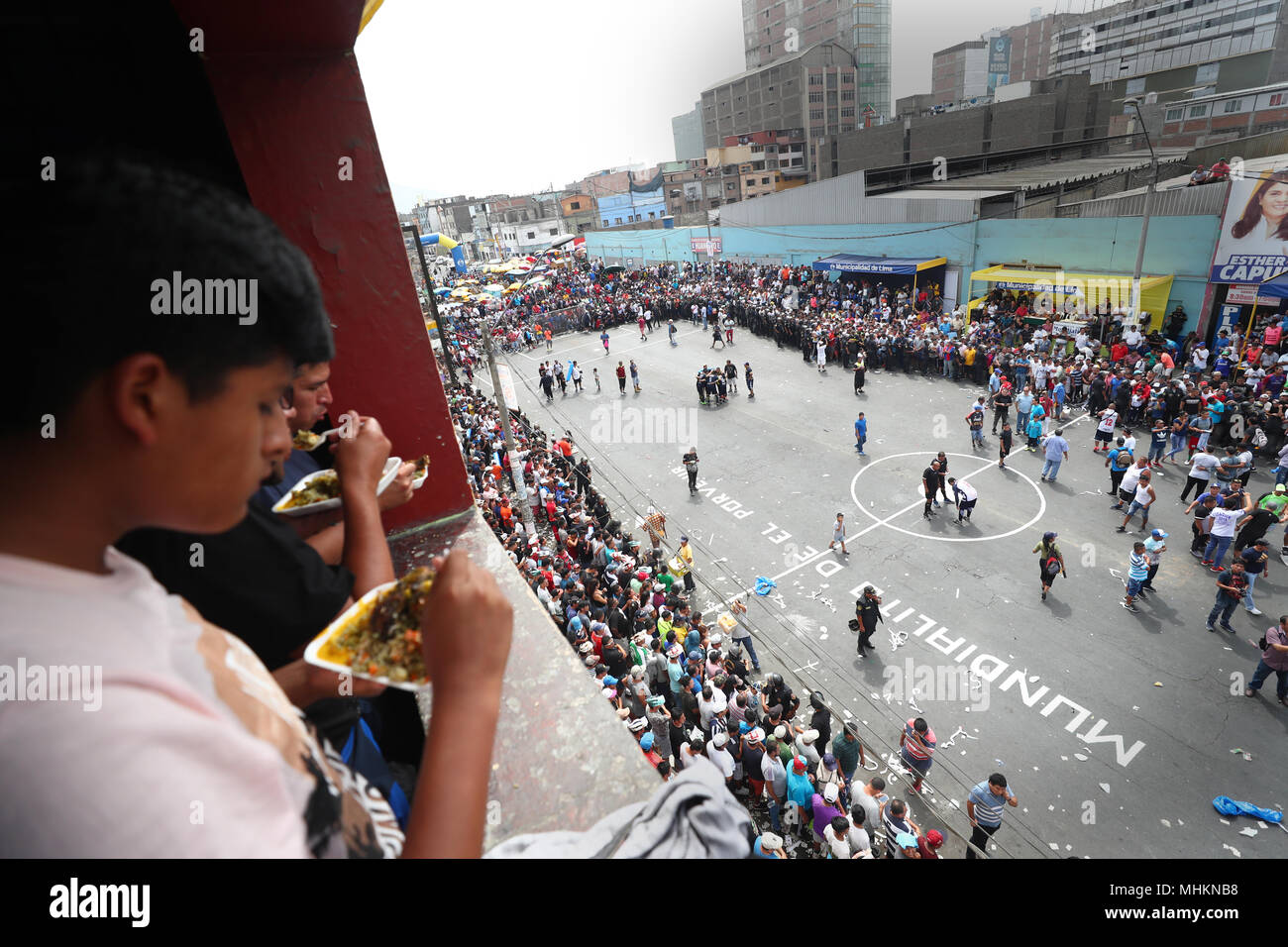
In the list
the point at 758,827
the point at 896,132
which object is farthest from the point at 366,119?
the point at 896,132

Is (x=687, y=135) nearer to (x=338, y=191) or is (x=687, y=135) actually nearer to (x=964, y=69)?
(x=964, y=69)

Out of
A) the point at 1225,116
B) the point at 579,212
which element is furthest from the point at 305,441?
the point at 579,212

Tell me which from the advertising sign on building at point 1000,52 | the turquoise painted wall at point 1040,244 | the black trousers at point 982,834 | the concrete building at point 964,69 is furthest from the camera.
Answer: the advertising sign on building at point 1000,52

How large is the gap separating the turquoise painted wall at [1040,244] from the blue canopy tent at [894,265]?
450 millimetres

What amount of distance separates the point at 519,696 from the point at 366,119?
3038 mm

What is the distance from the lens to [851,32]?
84062 millimetres

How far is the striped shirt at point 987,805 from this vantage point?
723 cm

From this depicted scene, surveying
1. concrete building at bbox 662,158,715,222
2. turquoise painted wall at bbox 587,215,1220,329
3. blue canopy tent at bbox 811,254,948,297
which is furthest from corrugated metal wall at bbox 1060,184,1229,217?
concrete building at bbox 662,158,715,222

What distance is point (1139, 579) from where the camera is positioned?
10867 millimetres

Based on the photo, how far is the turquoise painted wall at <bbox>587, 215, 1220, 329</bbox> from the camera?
66.7ft

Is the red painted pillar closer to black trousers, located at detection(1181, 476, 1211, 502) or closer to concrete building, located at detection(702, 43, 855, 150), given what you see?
black trousers, located at detection(1181, 476, 1211, 502)

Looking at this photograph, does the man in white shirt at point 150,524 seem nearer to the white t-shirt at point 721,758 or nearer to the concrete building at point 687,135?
the white t-shirt at point 721,758

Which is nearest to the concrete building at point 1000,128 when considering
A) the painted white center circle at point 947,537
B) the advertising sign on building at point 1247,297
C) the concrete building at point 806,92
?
the advertising sign on building at point 1247,297

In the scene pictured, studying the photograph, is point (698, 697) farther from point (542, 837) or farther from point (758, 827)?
point (542, 837)
